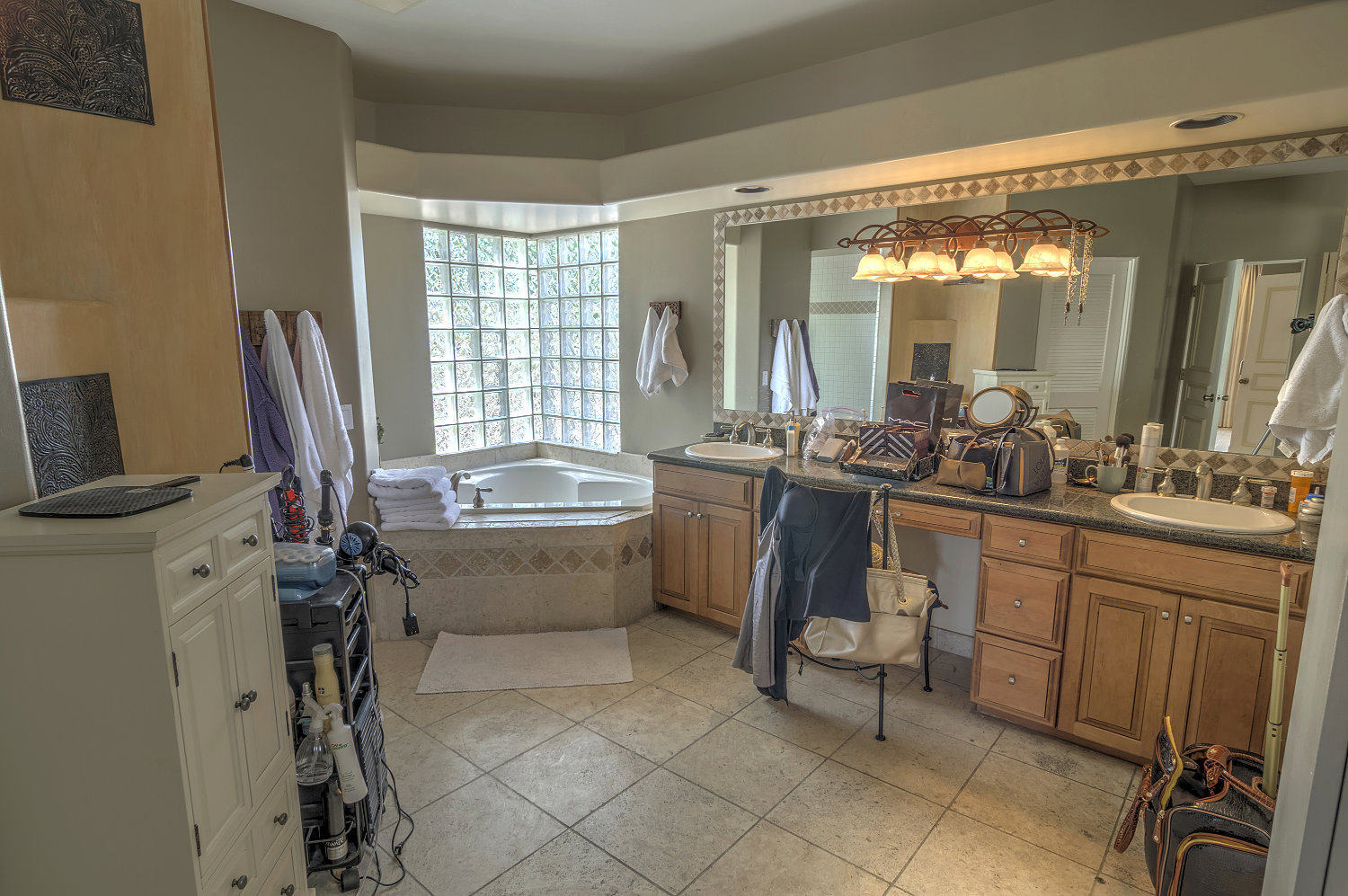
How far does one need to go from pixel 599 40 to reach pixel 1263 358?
2.92 meters

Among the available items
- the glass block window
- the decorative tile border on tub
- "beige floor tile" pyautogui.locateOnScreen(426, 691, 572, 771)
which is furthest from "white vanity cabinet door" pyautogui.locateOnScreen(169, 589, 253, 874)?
the glass block window

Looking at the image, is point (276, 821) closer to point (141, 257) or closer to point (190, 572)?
point (190, 572)

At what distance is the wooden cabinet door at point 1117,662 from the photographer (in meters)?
2.28

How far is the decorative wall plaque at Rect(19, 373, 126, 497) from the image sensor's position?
4.91 feet

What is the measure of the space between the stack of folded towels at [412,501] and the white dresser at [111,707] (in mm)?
2035

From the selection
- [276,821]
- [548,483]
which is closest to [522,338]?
[548,483]

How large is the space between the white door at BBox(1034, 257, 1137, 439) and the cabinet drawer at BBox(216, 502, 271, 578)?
284 centimetres

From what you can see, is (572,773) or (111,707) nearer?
(111,707)

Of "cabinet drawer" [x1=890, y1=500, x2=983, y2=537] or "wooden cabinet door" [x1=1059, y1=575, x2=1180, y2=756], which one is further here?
"cabinet drawer" [x1=890, y1=500, x2=983, y2=537]

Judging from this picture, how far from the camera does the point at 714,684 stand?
2988 millimetres

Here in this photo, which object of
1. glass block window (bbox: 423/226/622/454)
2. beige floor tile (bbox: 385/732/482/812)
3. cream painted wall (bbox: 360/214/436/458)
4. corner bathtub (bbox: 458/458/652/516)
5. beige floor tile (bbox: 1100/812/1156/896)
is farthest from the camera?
glass block window (bbox: 423/226/622/454)

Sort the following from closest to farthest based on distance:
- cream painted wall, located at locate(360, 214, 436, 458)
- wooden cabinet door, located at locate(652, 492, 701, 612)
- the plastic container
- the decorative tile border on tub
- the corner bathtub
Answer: the plastic container → the decorative tile border on tub → wooden cabinet door, located at locate(652, 492, 701, 612) → cream painted wall, located at locate(360, 214, 436, 458) → the corner bathtub

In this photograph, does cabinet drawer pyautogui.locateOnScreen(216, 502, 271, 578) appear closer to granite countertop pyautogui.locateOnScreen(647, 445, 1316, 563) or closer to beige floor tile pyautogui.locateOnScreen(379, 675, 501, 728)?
beige floor tile pyautogui.locateOnScreen(379, 675, 501, 728)

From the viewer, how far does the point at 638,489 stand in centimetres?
446
